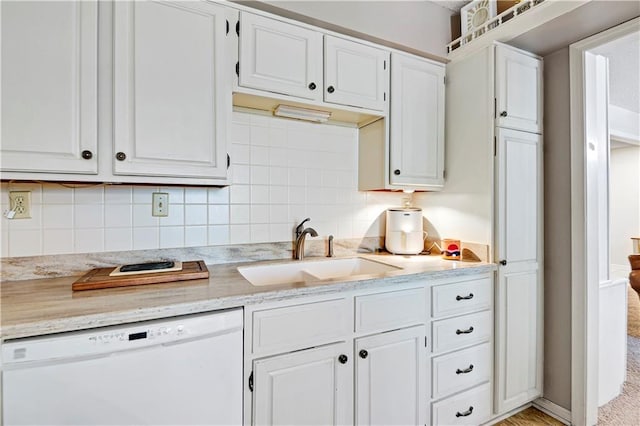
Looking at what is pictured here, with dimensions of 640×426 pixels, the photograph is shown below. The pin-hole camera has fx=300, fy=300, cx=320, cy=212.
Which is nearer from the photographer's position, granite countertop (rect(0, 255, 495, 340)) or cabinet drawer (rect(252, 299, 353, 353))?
granite countertop (rect(0, 255, 495, 340))

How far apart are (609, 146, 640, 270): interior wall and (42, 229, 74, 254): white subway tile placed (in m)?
5.47

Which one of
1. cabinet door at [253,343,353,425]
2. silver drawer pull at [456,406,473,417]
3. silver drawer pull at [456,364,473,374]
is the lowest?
silver drawer pull at [456,406,473,417]

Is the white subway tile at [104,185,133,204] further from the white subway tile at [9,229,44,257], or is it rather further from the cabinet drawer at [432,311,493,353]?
the cabinet drawer at [432,311,493,353]

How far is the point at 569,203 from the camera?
5.95 feet

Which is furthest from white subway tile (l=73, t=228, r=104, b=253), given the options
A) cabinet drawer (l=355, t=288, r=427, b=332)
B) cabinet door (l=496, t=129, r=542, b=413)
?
cabinet door (l=496, t=129, r=542, b=413)

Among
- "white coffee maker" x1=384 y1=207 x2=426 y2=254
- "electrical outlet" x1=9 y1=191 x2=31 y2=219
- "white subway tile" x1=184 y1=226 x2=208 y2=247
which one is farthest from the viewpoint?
"white coffee maker" x1=384 y1=207 x2=426 y2=254

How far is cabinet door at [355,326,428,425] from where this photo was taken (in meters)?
1.36

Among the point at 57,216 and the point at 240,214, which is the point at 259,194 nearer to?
the point at 240,214

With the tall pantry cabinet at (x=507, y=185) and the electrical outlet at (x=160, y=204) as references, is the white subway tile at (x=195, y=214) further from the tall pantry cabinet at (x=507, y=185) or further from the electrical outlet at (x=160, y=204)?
the tall pantry cabinet at (x=507, y=185)

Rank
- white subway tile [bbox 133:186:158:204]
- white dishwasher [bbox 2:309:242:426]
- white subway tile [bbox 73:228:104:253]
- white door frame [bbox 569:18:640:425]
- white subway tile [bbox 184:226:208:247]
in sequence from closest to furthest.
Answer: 1. white dishwasher [bbox 2:309:242:426]
2. white subway tile [bbox 73:228:104:253]
3. white subway tile [bbox 133:186:158:204]
4. white subway tile [bbox 184:226:208:247]
5. white door frame [bbox 569:18:640:425]

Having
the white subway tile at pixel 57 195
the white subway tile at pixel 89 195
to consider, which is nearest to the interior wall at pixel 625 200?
the white subway tile at pixel 89 195

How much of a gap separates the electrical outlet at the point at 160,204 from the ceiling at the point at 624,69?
252cm

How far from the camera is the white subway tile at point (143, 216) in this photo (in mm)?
1511

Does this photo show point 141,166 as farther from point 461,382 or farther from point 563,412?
point 563,412
